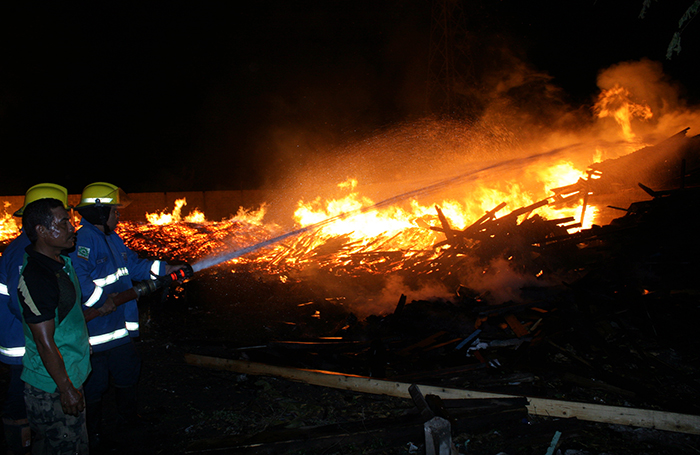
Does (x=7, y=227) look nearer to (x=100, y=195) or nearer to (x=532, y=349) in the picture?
(x=100, y=195)

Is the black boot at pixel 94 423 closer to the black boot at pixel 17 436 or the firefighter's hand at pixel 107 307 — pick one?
the black boot at pixel 17 436

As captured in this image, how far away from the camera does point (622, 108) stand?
12.4 meters

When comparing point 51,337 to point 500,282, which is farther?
point 500,282

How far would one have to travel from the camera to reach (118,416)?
3699 millimetres

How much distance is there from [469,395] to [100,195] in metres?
3.96

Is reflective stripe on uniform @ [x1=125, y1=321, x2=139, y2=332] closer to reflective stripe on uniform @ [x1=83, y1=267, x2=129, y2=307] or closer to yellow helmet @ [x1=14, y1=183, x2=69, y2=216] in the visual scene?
reflective stripe on uniform @ [x1=83, y1=267, x2=129, y2=307]

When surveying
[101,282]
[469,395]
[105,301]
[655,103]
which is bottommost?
[469,395]

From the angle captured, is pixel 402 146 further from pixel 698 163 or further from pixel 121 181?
pixel 121 181

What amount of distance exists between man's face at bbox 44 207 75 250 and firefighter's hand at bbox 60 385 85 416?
89 cm

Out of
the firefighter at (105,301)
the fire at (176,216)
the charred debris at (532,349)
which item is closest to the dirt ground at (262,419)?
the charred debris at (532,349)

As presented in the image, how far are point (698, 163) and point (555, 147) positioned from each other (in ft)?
14.5

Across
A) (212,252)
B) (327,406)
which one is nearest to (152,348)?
(327,406)

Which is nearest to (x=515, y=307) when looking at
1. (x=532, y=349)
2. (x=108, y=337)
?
(x=532, y=349)

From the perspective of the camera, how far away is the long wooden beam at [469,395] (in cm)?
327
